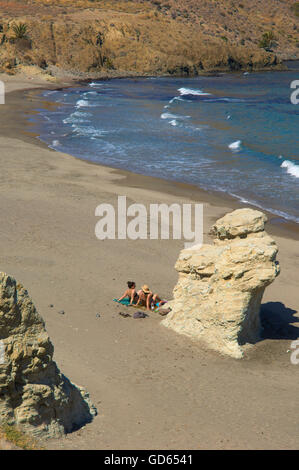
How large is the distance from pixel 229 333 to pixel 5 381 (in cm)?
555

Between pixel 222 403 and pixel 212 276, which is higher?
pixel 212 276

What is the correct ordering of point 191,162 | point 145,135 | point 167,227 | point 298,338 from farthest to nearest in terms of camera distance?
point 145,135 < point 191,162 < point 167,227 < point 298,338

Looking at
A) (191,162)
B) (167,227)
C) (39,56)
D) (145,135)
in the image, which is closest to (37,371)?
(167,227)

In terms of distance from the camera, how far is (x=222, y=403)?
29.3 ft

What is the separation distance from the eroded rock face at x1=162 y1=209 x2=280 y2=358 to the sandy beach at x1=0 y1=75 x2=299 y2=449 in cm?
36

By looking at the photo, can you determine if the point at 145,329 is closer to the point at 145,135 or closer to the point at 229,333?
the point at 229,333

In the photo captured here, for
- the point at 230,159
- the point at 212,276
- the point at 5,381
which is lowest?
the point at 230,159

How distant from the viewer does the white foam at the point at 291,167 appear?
30066 mm

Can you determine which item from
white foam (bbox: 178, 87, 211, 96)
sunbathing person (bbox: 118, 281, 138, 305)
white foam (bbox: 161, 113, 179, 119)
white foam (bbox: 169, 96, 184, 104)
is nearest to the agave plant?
white foam (bbox: 178, 87, 211, 96)

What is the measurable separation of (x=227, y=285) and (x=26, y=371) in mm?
5323

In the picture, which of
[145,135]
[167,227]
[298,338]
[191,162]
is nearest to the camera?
[298,338]

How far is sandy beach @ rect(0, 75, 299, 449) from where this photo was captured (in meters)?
7.96

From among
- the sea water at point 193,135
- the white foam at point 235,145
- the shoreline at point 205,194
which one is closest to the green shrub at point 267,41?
the sea water at point 193,135

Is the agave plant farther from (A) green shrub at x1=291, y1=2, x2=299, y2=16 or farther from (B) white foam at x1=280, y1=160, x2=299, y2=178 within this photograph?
(A) green shrub at x1=291, y1=2, x2=299, y2=16
